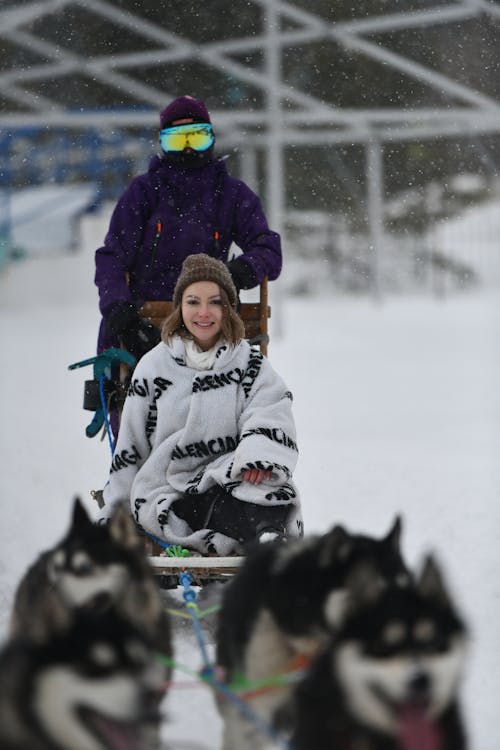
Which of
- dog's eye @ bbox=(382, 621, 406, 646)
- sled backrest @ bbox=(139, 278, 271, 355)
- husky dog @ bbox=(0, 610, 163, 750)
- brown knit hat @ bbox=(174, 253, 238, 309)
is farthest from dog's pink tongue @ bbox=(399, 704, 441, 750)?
sled backrest @ bbox=(139, 278, 271, 355)

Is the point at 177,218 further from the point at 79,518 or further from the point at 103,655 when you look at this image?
the point at 103,655

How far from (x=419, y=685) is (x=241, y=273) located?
2.71 m

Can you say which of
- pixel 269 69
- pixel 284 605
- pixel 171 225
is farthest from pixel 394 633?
pixel 269 69

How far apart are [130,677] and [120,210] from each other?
307 centimetres

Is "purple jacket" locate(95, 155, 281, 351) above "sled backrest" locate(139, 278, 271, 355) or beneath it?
above

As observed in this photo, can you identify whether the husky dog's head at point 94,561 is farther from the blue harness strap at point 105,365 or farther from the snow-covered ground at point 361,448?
the blue harness strap at point 105,365

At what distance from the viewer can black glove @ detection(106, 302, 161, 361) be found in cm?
415

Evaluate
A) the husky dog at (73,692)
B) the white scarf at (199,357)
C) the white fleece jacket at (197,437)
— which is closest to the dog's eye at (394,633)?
the husky dog at (73,692)

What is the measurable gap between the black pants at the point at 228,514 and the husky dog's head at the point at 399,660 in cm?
165

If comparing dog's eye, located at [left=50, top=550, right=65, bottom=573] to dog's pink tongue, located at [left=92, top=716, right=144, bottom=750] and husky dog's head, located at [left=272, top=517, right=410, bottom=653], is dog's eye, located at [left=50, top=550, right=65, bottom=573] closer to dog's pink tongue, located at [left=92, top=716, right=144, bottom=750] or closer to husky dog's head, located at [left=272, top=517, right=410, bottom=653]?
husky dog's head, located at [left=272, top=517, right=410, bottom=653]

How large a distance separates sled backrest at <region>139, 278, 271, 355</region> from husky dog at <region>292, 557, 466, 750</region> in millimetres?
2510

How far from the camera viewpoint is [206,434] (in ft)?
12.3

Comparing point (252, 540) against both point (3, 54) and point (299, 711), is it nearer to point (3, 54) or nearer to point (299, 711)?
point (299, 711)

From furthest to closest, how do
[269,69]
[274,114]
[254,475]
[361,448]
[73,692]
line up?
1. [274,114]
2. [269,69]
3. [361,448]
4. [254,475]
5. [73,692]
